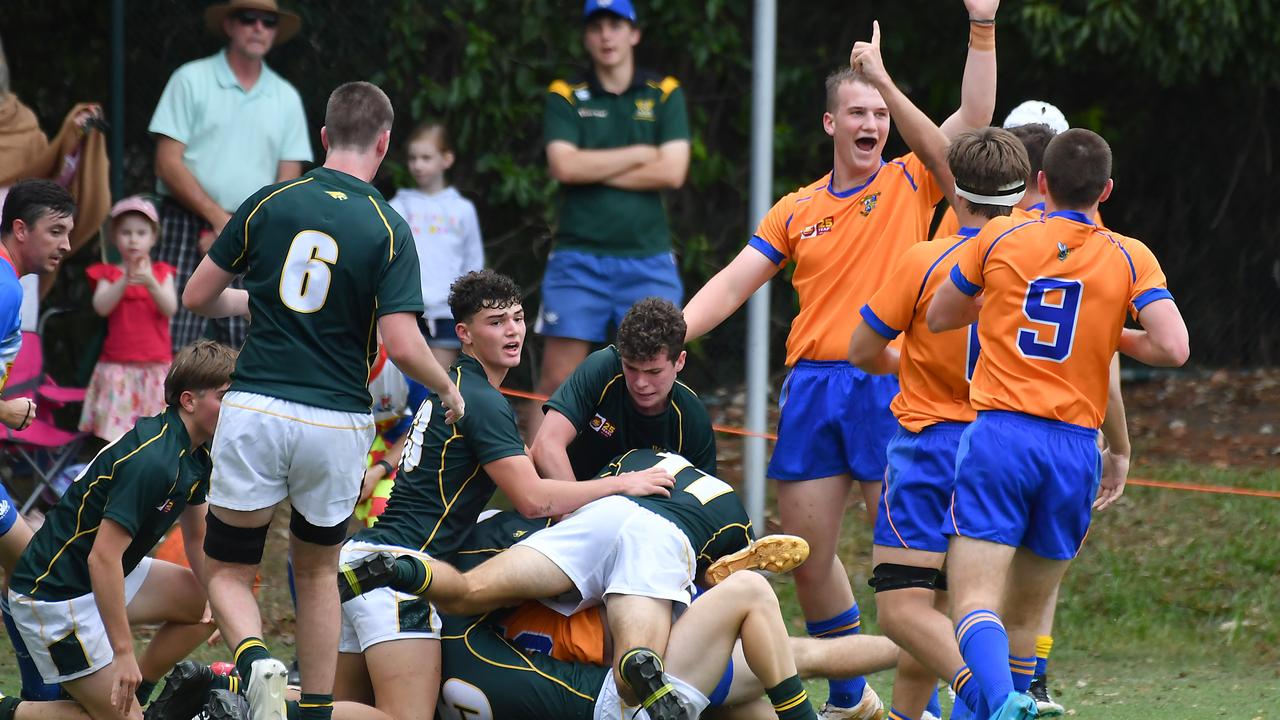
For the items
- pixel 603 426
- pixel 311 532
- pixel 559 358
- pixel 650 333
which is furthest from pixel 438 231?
pixel 311 532

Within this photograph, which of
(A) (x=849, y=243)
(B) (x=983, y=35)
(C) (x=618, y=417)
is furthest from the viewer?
(A) (x=849, y=243)

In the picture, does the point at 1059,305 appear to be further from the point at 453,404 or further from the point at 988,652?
the point at 453,404

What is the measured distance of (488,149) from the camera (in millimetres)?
9562

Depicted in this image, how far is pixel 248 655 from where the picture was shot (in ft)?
15.5

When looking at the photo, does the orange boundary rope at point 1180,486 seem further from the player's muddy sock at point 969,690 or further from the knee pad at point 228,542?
the player's muddy sock at point 969,690

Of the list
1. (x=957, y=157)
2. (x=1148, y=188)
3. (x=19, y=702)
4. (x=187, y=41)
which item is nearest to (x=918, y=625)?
(x=957, y=157)

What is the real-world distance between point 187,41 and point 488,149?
1845mm

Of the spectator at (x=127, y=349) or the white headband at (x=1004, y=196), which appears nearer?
the white headband at (x=1004, y=196)

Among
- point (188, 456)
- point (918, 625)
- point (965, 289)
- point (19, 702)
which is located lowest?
point (19, 702)

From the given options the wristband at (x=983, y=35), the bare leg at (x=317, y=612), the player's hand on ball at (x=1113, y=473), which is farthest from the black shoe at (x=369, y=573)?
the wristband at (x=983, y=35)

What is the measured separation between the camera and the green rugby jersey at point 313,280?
485 centimetres

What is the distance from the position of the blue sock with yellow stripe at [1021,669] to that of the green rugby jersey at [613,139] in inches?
123

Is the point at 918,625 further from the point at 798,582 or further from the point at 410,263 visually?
the point at 410,263

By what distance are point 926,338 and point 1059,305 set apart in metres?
0.53
